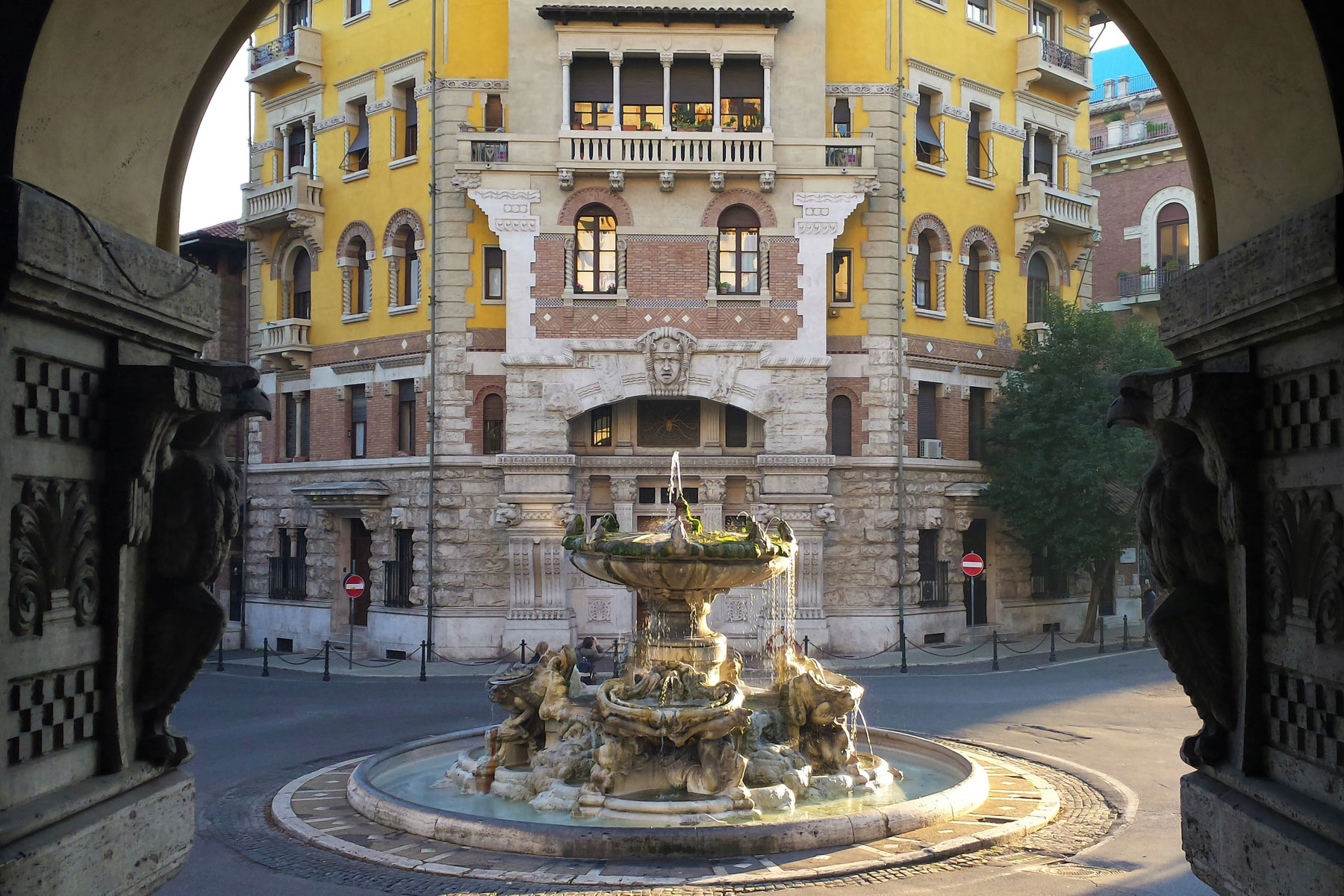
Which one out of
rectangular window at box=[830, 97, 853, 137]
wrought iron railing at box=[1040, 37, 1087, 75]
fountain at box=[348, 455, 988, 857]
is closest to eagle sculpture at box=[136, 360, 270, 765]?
fountain at box=[348, 455, 988, 857]

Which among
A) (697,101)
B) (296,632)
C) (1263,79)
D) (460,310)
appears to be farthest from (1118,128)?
(1263,79)

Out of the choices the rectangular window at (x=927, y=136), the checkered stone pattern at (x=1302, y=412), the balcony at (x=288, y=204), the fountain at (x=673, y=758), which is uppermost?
the rectangular window at (x=927, y=136)

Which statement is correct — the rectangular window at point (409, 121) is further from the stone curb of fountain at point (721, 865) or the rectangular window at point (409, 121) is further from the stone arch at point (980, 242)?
the stone curb of fountain at point (721, 865)

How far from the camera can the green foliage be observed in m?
29.4

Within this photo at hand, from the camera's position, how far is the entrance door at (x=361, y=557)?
31.1 meters

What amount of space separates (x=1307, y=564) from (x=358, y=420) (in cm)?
2912

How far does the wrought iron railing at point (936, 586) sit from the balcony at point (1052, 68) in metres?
13.8

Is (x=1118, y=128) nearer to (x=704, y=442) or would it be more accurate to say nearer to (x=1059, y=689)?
(x=704, y=442)

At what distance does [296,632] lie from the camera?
3188 centimetres

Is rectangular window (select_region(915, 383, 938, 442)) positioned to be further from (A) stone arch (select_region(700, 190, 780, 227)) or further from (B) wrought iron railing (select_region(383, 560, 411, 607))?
(B) wrought iron railing (select_region(383, 560, 411, 607))

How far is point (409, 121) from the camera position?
30.8 m

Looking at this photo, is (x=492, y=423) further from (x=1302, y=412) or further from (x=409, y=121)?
(x=1302, y=412)

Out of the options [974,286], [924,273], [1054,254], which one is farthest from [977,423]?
[1054,254]

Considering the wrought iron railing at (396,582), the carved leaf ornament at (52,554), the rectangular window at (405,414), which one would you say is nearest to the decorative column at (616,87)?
the rectangular window at (405,414)
